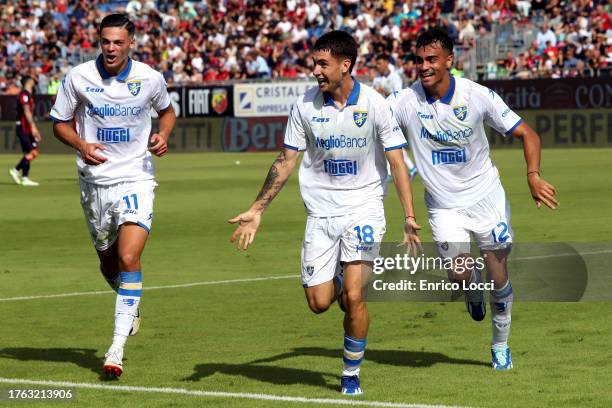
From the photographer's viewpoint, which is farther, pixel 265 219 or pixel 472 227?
pixel 265 219

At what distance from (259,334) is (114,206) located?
1.78m

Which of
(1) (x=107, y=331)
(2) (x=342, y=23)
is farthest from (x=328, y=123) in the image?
(2) (x=342, y=23)

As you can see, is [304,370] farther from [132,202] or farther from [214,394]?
[132,202]

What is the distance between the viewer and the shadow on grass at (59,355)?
9445 mm

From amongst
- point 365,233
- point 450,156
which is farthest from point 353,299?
point 450,156

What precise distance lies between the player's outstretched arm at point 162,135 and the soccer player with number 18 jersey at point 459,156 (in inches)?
66.1

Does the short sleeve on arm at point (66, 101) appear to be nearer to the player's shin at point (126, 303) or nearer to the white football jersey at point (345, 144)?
the player's shin at point (126, 303)

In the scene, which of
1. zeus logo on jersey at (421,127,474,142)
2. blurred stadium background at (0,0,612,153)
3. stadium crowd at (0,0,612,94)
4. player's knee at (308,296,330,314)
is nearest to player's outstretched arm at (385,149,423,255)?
player's knee at (308,296,330,314)

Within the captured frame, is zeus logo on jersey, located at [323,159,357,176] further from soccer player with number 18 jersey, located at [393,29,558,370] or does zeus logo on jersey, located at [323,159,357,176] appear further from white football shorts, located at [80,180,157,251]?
white football shorts, located at [80,180,157,251]

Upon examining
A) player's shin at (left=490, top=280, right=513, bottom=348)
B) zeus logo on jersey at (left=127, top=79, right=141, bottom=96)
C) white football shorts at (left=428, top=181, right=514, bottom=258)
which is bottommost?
player's shin at (left=490, top=280, right=513, bottom=348)

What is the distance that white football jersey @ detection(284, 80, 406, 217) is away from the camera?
27.5 feet

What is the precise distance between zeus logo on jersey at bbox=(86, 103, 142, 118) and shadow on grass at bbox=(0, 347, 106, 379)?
5.73 ft

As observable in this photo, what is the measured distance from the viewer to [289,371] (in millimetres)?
8922

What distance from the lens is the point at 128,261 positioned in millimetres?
9188
